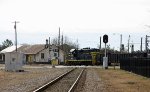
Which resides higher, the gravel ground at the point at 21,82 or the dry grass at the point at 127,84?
the gravel ground at the point at 21,82

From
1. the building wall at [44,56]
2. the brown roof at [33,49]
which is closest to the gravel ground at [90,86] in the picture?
the building wall at [44,56]

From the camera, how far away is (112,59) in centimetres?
8131

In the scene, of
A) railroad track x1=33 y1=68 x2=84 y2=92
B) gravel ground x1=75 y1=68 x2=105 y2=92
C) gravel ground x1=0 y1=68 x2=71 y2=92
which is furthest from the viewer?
gravel ground x1=0 y1=68 x2=71 y2=92

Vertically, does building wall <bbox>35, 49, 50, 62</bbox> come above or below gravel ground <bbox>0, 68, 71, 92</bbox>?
above

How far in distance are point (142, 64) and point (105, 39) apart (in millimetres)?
→ 22627

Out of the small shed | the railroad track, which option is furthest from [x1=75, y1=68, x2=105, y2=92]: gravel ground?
the small shed

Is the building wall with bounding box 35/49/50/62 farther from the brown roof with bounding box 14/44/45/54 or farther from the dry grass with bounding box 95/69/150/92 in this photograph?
the dry grass with bounding box 95/69/150/92

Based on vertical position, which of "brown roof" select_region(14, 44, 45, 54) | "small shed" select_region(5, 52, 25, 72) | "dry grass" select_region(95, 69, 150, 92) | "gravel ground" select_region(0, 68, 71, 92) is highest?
"brown roof" select_region(14, 44, 45, 54)

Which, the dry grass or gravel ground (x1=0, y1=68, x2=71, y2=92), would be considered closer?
the dry grass

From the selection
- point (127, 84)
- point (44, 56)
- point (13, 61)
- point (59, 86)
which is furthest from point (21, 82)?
point (44, 56)

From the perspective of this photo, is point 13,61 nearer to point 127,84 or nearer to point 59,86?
point 127,84

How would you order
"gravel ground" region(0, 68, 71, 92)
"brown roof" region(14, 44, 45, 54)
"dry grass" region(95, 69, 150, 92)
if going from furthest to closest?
"brown roof" region(14, 44, 45, 54) → "gravel ground" region(0, 68, 71, 92) → "dry grass" region(95, 69, 150, 92)

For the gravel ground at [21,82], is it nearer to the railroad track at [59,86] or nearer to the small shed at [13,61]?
the railroad track at [59,86]

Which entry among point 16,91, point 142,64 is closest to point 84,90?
point 16,91
